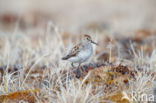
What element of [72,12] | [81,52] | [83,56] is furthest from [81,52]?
[72,12]

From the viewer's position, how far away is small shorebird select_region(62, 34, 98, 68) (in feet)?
22.2

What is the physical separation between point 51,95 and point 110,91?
1.06 metres

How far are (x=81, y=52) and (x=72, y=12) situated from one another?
17.2 metres

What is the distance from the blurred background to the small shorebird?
981 cm

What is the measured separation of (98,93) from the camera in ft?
17.9

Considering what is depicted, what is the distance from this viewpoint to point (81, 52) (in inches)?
270

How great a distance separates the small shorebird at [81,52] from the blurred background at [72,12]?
32.2 ft

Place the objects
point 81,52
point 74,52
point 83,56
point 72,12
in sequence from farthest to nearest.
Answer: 1. point 72,12
2. point 74,52
3. point 81,52
4. point 83,56

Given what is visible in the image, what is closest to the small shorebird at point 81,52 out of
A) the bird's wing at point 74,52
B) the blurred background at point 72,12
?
the bird's wing at point 74,52

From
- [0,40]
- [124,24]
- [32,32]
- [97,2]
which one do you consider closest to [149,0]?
[97,2]

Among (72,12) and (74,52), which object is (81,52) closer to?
(74,52)

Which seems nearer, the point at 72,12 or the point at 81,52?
the point at 81,52

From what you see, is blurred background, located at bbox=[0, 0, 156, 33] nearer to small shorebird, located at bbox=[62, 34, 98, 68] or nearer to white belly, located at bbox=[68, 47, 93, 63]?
small shorebird, located at bbox=[62, 34, 98, 68]

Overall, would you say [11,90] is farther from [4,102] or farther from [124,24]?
[124,24]
